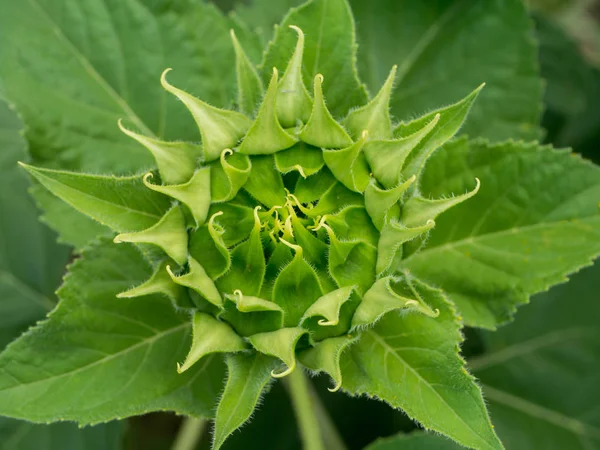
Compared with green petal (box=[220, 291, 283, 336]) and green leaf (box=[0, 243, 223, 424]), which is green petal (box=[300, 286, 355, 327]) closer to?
green petal (box=[220, 291, 283, 336])

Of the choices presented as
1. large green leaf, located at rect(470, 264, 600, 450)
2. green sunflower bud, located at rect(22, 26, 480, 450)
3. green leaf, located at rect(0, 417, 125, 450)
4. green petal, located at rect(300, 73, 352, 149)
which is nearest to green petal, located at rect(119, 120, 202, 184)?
green sunflower bud, located at rect(22, 26, 480, 450)

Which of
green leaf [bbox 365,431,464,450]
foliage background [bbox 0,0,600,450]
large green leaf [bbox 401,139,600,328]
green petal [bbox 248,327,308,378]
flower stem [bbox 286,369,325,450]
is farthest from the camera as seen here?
foliage background [bbox 0,0,600,450]

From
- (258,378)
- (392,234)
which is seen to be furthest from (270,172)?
(258,378)

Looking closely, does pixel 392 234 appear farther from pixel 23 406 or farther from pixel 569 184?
pixel 23 406

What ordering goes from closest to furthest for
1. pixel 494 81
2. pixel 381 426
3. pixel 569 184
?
pixel 569 184 < pixel 494 81 < pixel 381 426

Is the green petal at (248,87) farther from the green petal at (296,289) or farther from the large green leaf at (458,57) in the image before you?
the large green leaf at (458,57)
